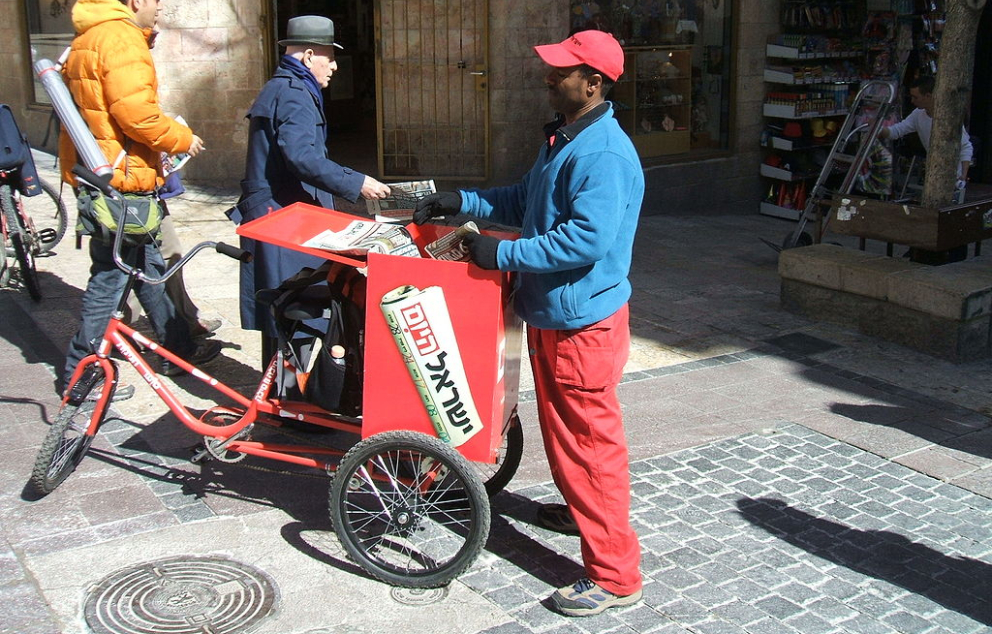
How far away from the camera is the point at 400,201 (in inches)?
178

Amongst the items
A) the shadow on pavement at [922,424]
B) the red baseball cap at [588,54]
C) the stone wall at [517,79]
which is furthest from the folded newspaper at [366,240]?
the stone wall at [517,79]

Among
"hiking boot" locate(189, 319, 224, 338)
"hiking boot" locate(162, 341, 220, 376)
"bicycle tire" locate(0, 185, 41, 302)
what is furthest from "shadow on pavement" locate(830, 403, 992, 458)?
"bicycle tire" locate(0, 185, 41, 302)

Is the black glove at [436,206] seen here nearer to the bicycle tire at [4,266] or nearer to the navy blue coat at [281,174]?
the navy blue coat at [281,174]

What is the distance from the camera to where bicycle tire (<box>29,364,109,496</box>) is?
4441mm

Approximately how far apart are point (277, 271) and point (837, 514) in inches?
103

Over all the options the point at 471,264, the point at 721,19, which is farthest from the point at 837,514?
the point at 721,19

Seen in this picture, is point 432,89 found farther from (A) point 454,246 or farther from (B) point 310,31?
(A) point 454,246

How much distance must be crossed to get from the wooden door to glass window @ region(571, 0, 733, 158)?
3.52 ft

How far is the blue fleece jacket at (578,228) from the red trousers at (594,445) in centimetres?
9

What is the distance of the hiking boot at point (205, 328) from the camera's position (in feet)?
21.1

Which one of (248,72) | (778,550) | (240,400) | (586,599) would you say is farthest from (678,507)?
(248,72)

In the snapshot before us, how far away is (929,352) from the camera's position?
6.83 metres

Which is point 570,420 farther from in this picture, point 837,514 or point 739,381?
point 739,381

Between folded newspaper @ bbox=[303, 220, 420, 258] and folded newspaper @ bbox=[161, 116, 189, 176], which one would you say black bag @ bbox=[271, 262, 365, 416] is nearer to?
folded newspaper @ bbox=[303, 220, 420, 258]
